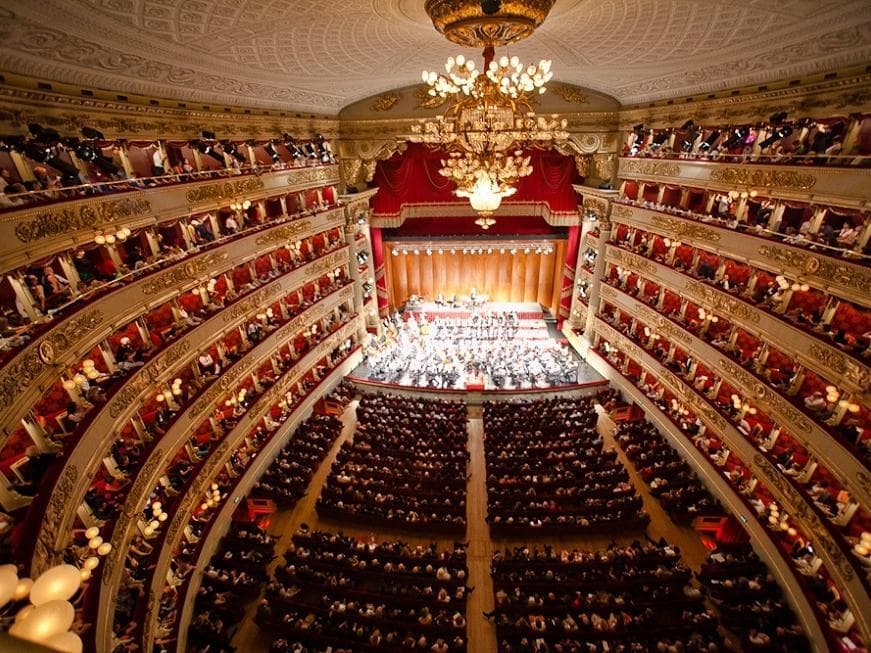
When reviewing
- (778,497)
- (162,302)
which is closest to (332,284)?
(162,302)

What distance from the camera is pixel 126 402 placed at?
898 cm

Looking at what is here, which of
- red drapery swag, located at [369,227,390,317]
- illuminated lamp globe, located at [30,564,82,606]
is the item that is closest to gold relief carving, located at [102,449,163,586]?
illuminated lamp globe, located at [30,564,82,606]

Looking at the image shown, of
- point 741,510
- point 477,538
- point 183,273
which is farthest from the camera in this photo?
point 477,538

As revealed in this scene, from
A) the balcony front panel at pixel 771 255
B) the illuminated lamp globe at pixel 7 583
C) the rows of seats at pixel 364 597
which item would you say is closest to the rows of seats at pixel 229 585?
the rows of seats at pixel 364 597

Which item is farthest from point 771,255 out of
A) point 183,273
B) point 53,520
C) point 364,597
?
point 53,520

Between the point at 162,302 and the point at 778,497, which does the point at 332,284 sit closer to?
the point at 162,302

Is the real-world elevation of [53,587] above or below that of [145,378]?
above

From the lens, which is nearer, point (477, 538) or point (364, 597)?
point (364, 597)

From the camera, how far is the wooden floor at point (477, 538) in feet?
32.9

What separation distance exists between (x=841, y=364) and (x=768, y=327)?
1965 millimetres

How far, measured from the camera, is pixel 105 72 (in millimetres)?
8234

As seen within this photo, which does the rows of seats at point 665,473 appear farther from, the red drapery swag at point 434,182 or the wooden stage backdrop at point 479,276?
the red drapery swag at point 434,182

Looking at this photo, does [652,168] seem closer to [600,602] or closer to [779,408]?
[779,408]

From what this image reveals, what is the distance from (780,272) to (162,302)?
46.0 feet
